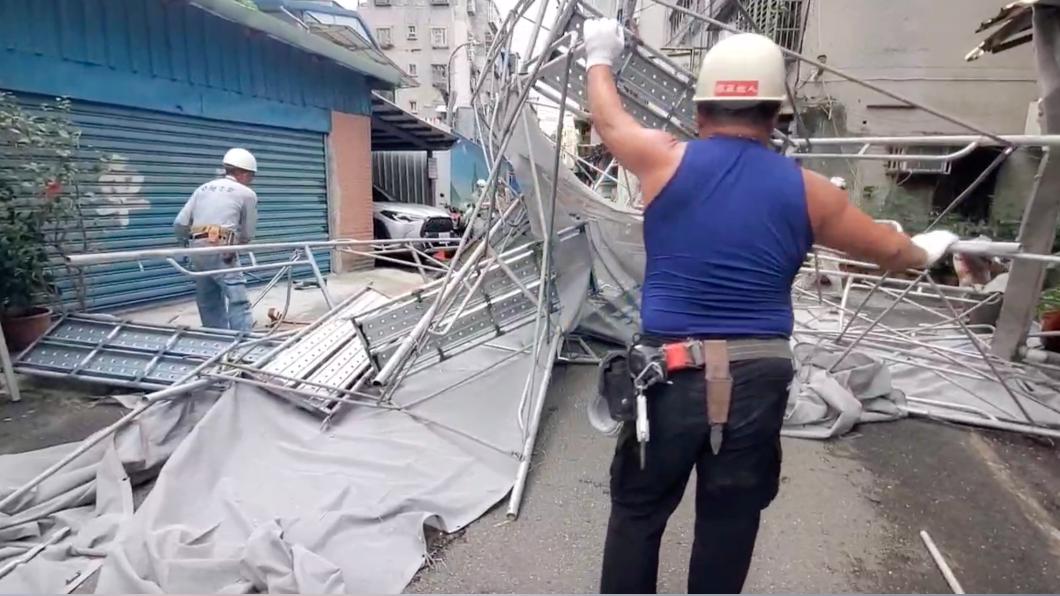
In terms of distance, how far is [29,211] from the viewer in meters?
4.75

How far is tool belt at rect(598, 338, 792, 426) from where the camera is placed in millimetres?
1675

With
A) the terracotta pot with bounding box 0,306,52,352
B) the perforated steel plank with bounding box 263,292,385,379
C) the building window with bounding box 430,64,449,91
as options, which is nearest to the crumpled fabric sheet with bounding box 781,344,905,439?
the perforated steel plank with bounding box 263,292,385,379

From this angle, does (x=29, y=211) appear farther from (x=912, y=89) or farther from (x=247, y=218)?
(x=912, y=89)

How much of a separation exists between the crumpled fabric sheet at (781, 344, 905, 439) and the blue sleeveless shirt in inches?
95.1

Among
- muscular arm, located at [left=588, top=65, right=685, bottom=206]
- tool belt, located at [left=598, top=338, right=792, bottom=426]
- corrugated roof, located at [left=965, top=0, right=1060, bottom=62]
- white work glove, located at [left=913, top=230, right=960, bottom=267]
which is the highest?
corrugated roof, located at [left=965, top=0, right=1060, bottom=62]

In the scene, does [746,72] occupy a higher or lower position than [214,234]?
higher

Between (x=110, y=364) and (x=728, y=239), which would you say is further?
(x=110, y=364)

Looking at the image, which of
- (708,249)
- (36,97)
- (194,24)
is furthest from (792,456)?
(194,24)

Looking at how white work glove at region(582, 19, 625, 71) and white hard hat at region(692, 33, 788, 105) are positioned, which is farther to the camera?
white work glove at region(582, 19, 625, 71)

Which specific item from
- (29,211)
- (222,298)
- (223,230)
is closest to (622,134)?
(223,230)

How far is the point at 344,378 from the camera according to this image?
3.79m

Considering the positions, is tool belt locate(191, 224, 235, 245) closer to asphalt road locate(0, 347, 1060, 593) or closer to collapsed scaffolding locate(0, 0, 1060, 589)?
collapsed scaffolding locate(0, 0, 1060, 589)

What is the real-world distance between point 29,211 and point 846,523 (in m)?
5.82

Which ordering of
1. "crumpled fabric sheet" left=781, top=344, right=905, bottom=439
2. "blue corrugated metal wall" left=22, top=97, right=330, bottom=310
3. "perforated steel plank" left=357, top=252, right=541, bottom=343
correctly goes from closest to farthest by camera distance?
"perforated steel plank" left=357, top=252, right=541, bottom=343, "crumpled fabric sheet" left=781, top=344, right=905, bottom=439, "blue corrugated metal wall" left=22, top=97, right=330, bottom=310
